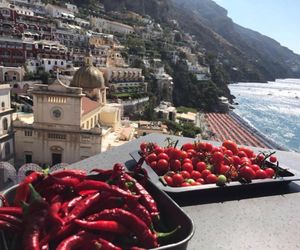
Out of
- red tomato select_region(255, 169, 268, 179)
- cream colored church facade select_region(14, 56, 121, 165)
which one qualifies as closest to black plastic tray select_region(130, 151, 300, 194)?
red tomato select_region(255, 169, 268, 179)

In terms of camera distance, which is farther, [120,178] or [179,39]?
[179,39]

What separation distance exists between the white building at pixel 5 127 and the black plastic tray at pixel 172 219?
744 inches

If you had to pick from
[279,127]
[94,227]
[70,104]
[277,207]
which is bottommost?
[279,127]

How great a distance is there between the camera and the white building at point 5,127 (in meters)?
18.9

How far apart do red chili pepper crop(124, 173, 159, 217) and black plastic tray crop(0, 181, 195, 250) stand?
5 centimetres

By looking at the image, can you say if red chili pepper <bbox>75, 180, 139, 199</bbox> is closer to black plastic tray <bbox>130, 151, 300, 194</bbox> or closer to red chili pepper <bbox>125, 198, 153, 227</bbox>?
red chili pepper <bbox>125, 198, 153, 227</bbox>

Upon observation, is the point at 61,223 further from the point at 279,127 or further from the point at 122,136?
the point at 279,127

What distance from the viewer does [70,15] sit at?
6069 cm

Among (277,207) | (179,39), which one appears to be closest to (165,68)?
(179,39)

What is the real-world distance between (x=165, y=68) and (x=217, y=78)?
25143 mm

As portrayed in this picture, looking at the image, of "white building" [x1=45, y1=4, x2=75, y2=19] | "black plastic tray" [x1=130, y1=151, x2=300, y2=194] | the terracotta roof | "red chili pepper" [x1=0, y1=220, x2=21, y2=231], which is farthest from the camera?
"white building" [x1=45, y1=4, x2=75, y2=19]

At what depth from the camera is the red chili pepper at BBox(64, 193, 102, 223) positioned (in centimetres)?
127

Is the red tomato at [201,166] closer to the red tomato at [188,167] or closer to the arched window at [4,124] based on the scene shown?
the red tomato at [188,167]

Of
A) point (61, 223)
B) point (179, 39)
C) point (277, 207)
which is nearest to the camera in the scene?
point (61, 223)
